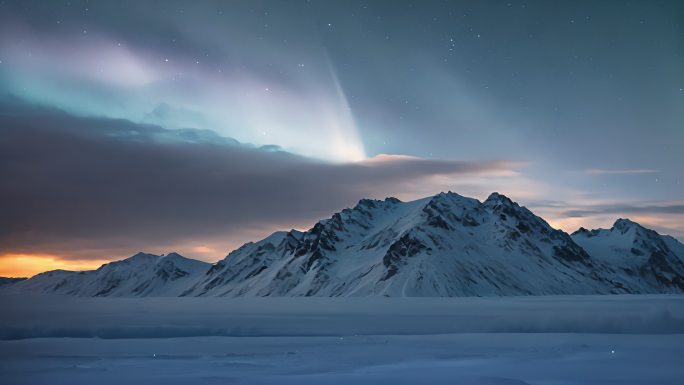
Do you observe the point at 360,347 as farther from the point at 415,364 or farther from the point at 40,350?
the point at 40,350

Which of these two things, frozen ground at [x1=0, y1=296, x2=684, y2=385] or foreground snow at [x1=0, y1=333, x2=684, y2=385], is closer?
foreground snow at [x1=0, y1=333, x2=684, y2=385]

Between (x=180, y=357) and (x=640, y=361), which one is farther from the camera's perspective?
(x=180, y=357)

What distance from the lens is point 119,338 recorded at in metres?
43.6

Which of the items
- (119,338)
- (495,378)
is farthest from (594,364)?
(119,338)

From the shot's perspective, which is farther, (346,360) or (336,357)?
(336,357)

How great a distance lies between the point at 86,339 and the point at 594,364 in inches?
1317

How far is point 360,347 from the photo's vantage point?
37.2 meters

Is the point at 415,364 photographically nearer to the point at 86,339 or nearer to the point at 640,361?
the point at 640,361

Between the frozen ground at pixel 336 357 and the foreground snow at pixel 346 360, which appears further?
the frozen ground at pixel 336 357

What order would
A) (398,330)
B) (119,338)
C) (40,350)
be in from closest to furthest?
(40,350)
(119,338)
(398,330)

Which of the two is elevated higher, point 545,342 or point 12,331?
point 12,331

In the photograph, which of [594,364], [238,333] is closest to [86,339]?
[238,333]

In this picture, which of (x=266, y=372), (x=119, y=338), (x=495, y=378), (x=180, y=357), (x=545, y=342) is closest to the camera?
(x=495, y=378)

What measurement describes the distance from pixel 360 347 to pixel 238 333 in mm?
15572
